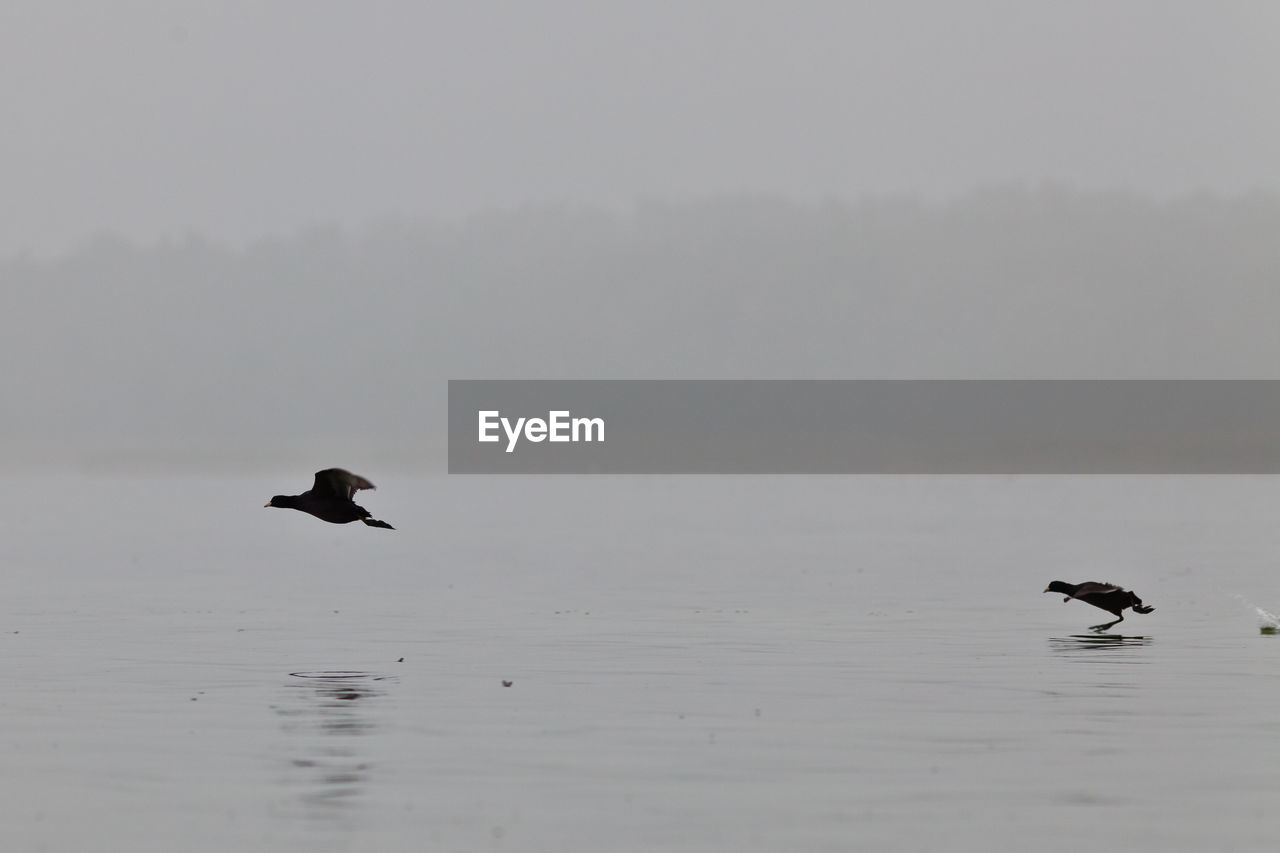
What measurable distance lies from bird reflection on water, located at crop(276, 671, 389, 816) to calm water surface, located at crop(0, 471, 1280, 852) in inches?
2.6

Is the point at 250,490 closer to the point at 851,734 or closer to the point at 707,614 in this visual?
the point at 707,614

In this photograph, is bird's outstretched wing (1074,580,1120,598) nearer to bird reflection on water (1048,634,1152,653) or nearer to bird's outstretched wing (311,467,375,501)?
bird reflection on water (1048,634,1152,653)

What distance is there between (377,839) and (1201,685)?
14.6 meters

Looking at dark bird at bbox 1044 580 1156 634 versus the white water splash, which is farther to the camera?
the white water splash

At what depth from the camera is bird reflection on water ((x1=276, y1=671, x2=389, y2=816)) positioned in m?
20.8

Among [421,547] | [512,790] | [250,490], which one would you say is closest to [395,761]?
[512,790]

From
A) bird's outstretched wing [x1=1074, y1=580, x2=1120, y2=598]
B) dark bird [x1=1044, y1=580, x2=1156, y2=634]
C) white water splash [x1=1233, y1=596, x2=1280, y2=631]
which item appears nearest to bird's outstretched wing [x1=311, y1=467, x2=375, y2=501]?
dark bird [x1=1044, y1=580, x2=1156, y2=634]

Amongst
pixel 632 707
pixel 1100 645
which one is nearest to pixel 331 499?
pixel 632 707

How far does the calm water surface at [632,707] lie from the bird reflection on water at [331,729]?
0.07 m

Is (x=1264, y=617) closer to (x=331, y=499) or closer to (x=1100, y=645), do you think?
(x=1100, y=645)

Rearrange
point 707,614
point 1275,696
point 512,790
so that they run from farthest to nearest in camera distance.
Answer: point 707,614, point 1275,696, point 512,790

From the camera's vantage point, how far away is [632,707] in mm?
26969

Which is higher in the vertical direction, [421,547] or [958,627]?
[421,547]

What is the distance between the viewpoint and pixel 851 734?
24.5m
